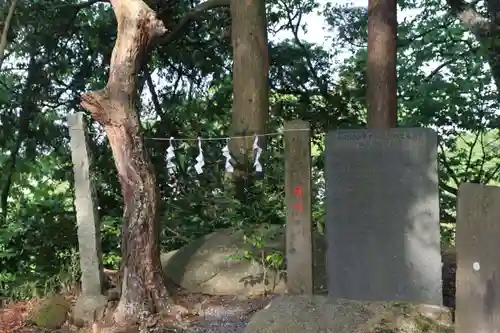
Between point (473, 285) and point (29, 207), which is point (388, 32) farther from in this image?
point (29, 207)

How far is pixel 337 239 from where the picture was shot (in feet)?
16.4

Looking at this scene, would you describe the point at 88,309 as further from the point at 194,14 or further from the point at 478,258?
the point at 194,14

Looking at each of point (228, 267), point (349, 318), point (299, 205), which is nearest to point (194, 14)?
point (228, 267)

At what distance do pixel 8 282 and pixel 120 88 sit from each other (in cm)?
338

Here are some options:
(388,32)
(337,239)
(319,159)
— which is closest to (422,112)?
(319,159)

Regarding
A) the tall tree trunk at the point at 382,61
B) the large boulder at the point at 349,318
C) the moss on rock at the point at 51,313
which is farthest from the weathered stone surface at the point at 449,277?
the moss on rock at the point at 51,313

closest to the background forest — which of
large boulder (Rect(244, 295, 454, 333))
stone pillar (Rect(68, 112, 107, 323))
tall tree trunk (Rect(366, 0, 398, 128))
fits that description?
tall tree trunk (Rect(366, 0, 398, 128))

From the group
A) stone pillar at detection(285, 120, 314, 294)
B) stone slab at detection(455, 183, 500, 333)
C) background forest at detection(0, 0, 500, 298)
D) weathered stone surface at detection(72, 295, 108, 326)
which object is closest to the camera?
stone slab at detection(455, 183, 500, 333)

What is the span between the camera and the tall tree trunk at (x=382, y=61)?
7219 mm

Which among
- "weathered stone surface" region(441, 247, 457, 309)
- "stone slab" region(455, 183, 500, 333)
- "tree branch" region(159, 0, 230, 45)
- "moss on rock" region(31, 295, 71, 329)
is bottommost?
"moss on rock" region(31, 295, 71, 329)

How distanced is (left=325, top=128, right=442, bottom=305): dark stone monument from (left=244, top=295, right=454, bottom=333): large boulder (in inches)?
4.8

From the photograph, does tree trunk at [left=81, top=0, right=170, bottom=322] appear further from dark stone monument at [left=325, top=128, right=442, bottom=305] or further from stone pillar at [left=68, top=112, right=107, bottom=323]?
dark stone monument at [left=325, top=128, right=442, bottom=305]

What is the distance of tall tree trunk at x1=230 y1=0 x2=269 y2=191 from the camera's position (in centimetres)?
798

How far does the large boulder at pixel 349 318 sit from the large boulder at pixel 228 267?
2.42 ft
